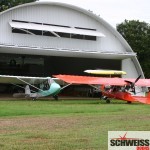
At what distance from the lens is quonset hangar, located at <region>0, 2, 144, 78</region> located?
1277 inches

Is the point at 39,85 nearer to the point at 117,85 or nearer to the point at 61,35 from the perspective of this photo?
the point at 61,35

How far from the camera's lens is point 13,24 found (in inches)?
1265

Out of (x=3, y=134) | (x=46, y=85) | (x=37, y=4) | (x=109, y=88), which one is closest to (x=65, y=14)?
(x=37, y=4)

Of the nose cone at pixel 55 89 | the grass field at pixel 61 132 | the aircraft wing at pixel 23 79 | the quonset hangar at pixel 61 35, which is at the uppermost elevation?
the quonset hangar at pixel 61 35

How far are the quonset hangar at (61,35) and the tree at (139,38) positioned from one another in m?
9.47

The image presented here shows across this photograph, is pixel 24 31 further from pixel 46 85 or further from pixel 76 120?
pixel 76 120

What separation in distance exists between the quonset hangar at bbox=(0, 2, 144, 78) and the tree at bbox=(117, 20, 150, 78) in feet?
31.1

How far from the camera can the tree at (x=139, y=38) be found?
1954 inches

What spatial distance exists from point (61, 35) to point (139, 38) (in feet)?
63.3

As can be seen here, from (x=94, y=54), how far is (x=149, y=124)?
2255 cm

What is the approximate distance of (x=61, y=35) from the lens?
113 ft

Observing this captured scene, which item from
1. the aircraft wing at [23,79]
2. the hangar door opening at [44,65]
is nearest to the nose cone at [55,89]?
the aircraft wing at [23,79]

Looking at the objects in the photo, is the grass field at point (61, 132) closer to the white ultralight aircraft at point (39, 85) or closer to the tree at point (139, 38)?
the white ultralight aircraft at point (39, 85)

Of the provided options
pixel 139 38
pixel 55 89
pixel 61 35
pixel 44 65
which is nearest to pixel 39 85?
pixel 55 89
